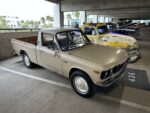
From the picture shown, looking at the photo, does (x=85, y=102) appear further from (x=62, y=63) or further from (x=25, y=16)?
(x=25, y=16)

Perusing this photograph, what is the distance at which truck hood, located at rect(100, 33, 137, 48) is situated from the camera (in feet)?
22.5

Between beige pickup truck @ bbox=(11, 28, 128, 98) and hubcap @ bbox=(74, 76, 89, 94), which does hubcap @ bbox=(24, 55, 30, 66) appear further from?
hubcap @ bbox=(74, 76, 89, 94)

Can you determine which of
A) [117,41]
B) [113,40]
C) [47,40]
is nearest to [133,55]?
[117,41]

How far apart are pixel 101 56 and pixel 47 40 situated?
A: 6.65 ft

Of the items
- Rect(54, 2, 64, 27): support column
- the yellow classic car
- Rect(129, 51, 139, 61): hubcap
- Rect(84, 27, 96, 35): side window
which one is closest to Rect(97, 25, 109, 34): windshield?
the yellow classic car

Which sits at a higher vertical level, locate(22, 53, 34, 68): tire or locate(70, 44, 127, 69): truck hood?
locate(70, 44, 127, 69): truck hood

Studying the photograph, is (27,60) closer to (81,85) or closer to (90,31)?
(81,85)

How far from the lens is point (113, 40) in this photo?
7500mm

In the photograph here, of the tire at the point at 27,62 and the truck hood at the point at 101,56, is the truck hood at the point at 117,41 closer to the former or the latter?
the truck hood at the point at 101,56

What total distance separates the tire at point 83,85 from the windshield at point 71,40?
905 millimetres

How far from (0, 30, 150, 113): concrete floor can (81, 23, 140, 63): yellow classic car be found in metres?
2.76

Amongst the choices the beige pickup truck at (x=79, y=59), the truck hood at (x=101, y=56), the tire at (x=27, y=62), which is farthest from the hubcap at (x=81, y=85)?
the tire at (x=27, y=62)

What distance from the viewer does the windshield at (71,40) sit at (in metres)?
4.41

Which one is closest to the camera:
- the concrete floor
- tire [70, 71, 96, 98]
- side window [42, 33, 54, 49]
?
the concrete floor
